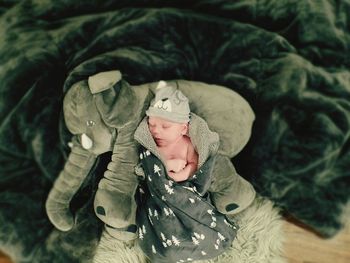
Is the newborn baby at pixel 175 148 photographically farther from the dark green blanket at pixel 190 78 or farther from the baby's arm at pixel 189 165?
the dark green blanket at pixel 190 78

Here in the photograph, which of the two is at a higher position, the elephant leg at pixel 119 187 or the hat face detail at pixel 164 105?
the hat face detail at pixel 164 105

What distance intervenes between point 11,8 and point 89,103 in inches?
15.5

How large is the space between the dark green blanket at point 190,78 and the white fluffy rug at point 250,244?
36 mm

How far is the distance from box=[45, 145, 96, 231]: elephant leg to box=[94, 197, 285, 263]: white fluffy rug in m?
0.13

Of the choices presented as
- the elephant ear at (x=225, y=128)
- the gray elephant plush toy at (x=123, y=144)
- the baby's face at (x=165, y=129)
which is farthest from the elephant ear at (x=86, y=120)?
the elephant ear at (x=225, y=128)

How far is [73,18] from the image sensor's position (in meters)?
1.14

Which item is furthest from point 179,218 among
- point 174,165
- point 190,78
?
point 190,78

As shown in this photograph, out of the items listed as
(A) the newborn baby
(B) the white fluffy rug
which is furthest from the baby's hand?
(B) the white fluffy rug

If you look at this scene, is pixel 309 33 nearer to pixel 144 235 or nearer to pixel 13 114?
pixel 144 235

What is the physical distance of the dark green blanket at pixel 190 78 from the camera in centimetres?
109

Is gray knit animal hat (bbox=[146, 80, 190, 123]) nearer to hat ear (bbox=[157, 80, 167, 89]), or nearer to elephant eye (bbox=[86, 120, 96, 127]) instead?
hat ear (bbox=[157, 80, 167, 89])

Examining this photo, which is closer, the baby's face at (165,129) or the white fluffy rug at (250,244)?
the baby's face at (165,129)

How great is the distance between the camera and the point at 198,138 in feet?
3.35

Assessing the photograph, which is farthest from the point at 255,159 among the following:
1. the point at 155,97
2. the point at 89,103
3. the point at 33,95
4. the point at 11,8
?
the point at 11,8
